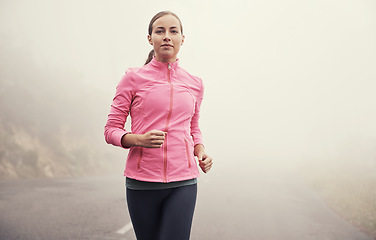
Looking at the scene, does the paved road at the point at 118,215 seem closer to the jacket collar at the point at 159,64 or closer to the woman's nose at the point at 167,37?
the jacket collar at the point at 159,64

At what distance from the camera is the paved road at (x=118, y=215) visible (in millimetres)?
5551

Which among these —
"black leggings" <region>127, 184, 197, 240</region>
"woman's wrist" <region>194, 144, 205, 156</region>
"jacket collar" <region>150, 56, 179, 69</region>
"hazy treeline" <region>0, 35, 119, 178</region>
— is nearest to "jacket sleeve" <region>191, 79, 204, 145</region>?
"woman's wrist" <region>194, 144, 205, 156</region>

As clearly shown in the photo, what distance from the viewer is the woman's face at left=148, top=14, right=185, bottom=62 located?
2.23 m

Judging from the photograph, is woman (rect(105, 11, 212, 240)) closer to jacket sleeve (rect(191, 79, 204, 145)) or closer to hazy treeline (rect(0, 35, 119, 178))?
jacket sleeve (rect(191, 79, 204, 145))

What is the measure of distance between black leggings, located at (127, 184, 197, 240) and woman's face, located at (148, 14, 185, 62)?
893mm

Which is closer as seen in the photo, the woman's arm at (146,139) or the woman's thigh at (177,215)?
the woman's arm at (146,139)

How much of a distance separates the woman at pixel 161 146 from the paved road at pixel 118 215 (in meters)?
3.48

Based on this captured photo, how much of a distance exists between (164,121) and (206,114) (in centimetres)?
7569

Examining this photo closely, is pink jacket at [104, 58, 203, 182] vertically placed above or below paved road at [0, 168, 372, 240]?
above

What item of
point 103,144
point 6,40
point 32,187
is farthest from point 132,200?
point 6,40

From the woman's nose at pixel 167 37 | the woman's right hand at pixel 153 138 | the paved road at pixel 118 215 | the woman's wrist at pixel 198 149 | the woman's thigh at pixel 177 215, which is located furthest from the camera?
the paved road at pixel 118 215

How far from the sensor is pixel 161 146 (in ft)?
7.00

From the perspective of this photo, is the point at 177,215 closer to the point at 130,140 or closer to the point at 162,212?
the point at 162,212

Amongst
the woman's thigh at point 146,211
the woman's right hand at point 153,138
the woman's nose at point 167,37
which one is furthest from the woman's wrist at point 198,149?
the woman's nose at point 167,37
